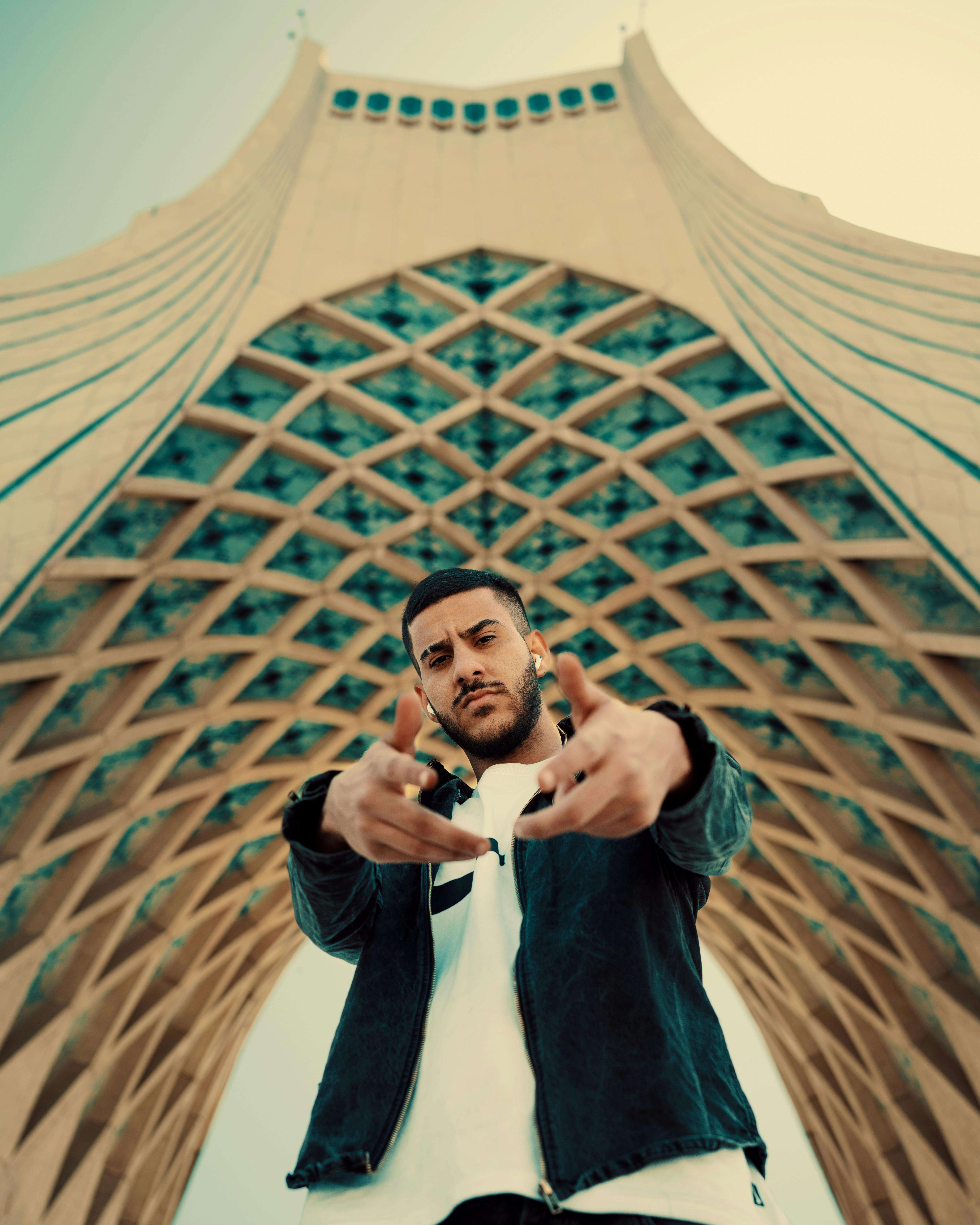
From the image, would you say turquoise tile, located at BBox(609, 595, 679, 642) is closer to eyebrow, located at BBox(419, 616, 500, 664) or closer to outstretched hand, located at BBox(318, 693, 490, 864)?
eyebrow, located at BBox(419, 616, 500, 664)

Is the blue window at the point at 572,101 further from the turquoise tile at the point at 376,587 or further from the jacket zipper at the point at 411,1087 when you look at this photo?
the jacket zipper at the point at 411,1087

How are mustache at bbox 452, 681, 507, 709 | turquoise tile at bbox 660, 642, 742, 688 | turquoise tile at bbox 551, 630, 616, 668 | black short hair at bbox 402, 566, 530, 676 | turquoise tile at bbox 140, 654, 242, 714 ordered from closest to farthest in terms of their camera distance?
mustache at bbox 452, 681, 507, 709
black short hair at bbox 402, 566, 530, 676
turquoise tile at bbox 140, 654, 242, 714
turquoise tile at bbox 660, 642, 742, 688
turquoise tile at bbox 551, 630, 616, 668

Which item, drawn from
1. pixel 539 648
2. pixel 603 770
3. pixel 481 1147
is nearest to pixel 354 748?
pixel 539 648

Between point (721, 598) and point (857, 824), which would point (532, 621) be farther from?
point (857, 824)

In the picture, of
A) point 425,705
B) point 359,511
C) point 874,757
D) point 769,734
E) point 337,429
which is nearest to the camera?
point 425,705

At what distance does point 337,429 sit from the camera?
923cm

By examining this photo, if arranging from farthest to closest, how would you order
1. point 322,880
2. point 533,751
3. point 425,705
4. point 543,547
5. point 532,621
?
point 532,621 → point 543,547 → point 425,705 → point 533,751 → point 322,880

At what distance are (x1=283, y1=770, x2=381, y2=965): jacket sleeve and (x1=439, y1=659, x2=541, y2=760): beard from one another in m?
0.45

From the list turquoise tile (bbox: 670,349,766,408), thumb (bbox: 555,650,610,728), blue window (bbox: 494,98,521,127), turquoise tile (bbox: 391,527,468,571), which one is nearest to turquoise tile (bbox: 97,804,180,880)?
turquoise tile (bbox: 391,527,468,571)

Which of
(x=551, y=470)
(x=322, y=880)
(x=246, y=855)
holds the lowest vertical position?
(x=322, y=880)

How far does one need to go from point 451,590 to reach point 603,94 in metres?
11.7

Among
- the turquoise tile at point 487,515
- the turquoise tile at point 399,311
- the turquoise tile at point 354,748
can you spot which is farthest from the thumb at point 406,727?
the turquoise tile at point 354,748

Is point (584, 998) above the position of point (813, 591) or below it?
below

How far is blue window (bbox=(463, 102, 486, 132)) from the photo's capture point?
1124 centimetres
